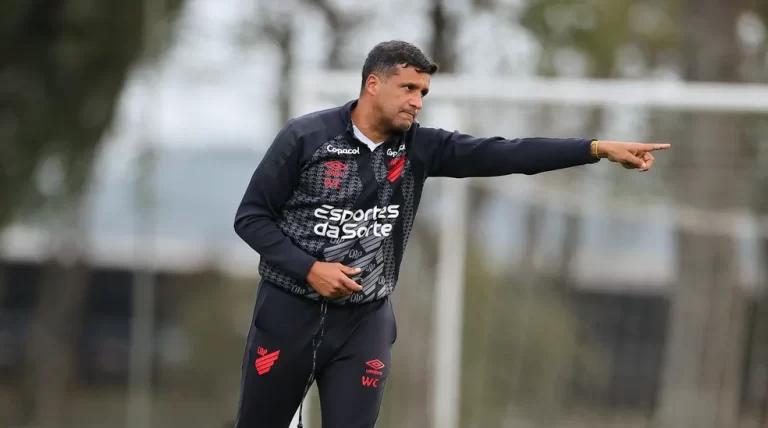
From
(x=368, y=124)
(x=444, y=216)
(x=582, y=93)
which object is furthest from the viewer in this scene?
(x=444, y=216)

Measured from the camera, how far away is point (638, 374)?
10.8 metres

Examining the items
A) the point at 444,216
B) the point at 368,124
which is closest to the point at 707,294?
Result: the point at 444,216

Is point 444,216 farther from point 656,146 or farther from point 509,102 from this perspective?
point 656,146

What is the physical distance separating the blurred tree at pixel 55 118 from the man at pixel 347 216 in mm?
10947

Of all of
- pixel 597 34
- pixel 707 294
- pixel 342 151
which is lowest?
pixel 707 294

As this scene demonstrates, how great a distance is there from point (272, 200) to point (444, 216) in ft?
18.9

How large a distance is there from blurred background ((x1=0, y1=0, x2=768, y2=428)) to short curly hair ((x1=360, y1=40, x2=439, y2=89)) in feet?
11.8

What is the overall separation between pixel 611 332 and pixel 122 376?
706cm

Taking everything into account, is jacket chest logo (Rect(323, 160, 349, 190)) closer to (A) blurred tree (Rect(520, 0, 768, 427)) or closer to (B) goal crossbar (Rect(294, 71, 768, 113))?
(B) goal crossbar (Rect(294, 71, 768, 113))

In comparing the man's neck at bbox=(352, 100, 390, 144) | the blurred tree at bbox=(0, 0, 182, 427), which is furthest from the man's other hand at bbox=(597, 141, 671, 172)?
the blurred tree at bbox=(0, 0, 182, 427)

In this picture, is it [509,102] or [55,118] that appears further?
[55,118]

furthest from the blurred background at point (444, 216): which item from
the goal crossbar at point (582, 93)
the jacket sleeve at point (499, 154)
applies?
the jacket sleeve at point (499, 154)

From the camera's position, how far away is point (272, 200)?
4305 millimetres

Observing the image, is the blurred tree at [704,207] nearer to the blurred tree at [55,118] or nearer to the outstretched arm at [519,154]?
the outstretched arm at [519,154]
